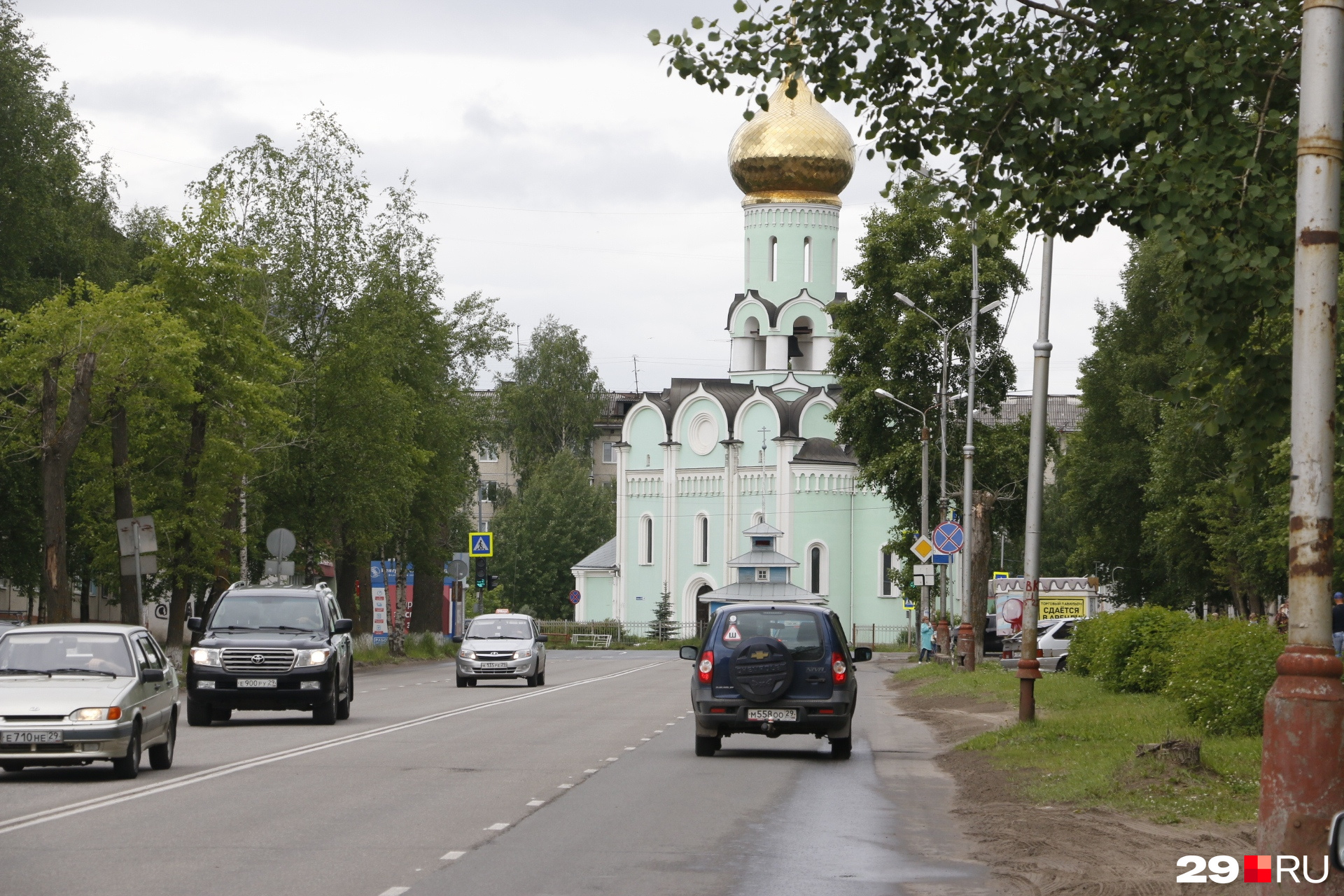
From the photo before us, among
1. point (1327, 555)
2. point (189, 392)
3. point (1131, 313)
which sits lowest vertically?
point (1327, 555)

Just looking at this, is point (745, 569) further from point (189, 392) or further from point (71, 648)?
point (71, 648)

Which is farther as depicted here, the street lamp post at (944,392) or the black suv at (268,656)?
the street lamp post at (944,392)

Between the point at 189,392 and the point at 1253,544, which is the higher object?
the point at 189,392

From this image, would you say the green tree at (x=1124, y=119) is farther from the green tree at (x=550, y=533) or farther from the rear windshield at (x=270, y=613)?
the green tree at (x=550, y=533)

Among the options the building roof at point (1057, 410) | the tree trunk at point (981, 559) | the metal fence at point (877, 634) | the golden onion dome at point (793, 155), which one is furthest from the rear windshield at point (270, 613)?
the building roof at point (1057, 410)

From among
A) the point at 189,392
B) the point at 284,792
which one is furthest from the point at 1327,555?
the point at 189,392

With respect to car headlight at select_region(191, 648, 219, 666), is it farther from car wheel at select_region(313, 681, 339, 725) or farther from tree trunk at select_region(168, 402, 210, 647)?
tree trunk at select_region(168, 402, 210, 647)

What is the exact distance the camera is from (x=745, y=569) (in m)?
86.1

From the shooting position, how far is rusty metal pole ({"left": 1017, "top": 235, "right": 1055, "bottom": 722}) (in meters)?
22.2

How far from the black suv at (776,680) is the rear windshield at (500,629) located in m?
19.5

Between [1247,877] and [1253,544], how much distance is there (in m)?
35.8

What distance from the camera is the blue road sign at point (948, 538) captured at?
40.7m

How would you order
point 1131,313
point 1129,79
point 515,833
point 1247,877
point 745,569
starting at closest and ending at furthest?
1. point 1247,877
2. point 515,833
3. point 1129,79
4. point 1131,313
5. point 745,569

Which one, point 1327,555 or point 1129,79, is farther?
point 1129,79
